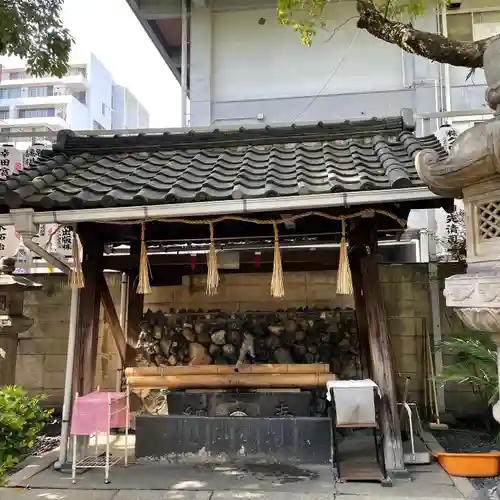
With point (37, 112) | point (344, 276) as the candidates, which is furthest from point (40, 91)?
point (344, 276)

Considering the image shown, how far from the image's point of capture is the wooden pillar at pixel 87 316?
6.50 metres

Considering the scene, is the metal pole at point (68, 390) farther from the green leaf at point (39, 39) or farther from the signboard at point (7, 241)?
the green leaf at point (39, 39)

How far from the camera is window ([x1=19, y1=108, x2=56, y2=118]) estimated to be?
4741 cm

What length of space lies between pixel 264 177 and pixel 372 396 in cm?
284

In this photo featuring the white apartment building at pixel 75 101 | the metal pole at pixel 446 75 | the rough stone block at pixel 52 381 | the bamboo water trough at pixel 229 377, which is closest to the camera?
the bamboo water trough at pixel 229 377

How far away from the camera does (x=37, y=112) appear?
48.7 meters

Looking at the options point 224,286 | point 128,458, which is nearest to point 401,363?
point 224,286

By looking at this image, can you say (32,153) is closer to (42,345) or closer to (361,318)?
(42,345)

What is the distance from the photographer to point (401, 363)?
8.53m

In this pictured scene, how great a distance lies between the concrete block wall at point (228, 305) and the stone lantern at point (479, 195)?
4635mm

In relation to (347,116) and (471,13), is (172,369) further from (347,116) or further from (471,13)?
(471,13)

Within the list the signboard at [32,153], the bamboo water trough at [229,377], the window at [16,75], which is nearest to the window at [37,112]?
the window at [16,75]

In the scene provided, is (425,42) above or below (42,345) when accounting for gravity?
above

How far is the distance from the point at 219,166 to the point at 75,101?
46.0m
